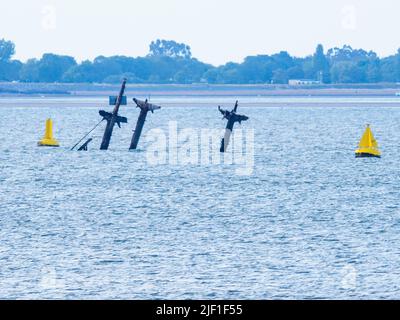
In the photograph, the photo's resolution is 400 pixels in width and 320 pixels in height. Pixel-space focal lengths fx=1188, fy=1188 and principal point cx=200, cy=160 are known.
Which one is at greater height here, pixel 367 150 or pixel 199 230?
pixel 199 230

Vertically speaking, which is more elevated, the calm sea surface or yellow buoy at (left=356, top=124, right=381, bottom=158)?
the calm sea surface

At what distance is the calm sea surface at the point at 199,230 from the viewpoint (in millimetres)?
33125

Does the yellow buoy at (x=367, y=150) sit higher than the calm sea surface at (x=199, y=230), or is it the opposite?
the calm sea surface at (x=199, y=230)

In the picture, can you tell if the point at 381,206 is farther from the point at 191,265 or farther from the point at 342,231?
the point at 191,265

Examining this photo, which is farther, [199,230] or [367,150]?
[367,150]

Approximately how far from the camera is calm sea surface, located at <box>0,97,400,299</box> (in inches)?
1304

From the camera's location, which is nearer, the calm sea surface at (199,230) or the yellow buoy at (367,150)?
the calm sea surface at (199,230)

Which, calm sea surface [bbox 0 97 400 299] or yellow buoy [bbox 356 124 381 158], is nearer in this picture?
calm sea surface [bbox 0 97 400 299]

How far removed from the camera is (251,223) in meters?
46.7

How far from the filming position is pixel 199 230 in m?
44.4
